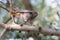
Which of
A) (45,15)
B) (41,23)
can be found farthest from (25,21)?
(45,15)

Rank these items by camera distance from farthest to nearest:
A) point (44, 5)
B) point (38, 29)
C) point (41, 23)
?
1. point (44, 5)
2. point (41, 23)
3. point (38, 29)

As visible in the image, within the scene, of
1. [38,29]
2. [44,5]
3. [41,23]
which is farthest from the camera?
[44,5]

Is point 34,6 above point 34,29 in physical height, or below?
above

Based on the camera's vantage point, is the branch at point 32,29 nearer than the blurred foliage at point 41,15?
Yes

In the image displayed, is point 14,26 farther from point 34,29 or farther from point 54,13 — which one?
point 54,13

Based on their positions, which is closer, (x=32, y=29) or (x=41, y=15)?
(x=32, y=29)

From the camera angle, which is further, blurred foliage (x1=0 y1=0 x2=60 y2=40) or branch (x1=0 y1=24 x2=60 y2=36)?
blurred foliage (x1=0 y1=0 x2=60 y2=40)

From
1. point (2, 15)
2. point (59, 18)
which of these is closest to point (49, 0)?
point (59, 18)

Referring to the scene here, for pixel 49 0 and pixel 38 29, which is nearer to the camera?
pixel 38 29

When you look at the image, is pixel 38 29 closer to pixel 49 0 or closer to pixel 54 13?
pixel 54 13
